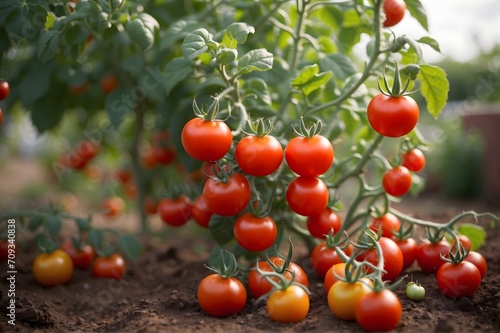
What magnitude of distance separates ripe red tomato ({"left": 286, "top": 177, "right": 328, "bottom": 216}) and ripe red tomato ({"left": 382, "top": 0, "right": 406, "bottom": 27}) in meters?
0.70

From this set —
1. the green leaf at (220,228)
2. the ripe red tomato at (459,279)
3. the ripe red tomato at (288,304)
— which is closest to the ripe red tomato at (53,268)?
the green leaf at (220,228)

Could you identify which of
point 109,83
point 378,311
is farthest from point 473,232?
point 109,83

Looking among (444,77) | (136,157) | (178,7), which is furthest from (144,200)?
(444,77)

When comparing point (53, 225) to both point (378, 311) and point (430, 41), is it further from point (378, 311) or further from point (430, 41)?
point (430, 41)

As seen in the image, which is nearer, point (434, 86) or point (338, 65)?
point (434, 86)

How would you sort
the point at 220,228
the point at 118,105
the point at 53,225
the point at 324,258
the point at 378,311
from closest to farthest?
the point at 378,311, the point at 324,258, the point at 220,228, the point at 53,225, the point at 118,105

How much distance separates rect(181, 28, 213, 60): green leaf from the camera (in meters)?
1.83

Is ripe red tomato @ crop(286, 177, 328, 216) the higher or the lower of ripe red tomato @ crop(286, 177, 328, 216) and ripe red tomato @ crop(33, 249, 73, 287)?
the higher

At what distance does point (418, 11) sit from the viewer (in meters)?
2.19

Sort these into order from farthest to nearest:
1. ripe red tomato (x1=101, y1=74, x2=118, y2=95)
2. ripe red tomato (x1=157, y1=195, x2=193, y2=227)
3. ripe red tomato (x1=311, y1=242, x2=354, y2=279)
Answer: ripe red tomato (x1=101, y1=74, x2=118, y2=95) → ripe red tomato (x1=157, y1=195, x2=193, y2=227) → ripe red tomato (x1=311, y1=242, x2=354, y2=279)

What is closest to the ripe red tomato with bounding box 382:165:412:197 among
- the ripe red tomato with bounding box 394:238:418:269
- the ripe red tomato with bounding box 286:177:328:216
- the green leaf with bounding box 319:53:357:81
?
the ripe red tomato with bounding box 394:238:418:269

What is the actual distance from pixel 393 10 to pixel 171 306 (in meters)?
1.41

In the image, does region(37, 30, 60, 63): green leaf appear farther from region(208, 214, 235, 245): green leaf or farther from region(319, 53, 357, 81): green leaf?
region(319, 53, 357, 81): green leaf

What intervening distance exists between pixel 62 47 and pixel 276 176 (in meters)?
1.37
